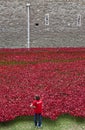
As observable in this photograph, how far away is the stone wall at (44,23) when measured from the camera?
48.9 metres

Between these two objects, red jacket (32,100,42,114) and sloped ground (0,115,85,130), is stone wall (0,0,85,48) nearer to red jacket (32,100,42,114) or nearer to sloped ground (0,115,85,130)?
sloped ground (0,115,85,130)

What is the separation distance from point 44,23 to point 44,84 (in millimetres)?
27471

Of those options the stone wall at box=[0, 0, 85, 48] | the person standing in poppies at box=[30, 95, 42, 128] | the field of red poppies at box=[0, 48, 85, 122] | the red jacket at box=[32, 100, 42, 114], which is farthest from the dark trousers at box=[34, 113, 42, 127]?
the stone wall at box=[0, 0, 85, 48]

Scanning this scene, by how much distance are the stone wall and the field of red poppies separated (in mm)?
13893

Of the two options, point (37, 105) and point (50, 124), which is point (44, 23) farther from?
point (37, 105)

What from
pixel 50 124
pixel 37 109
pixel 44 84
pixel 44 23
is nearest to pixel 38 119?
pixel 37 109

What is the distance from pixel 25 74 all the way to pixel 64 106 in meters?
8.43

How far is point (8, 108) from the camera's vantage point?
696 inches

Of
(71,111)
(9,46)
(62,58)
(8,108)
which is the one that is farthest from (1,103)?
(9,46)

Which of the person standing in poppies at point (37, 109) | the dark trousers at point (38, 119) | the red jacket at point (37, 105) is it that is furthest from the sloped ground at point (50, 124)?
the red jacket at point (37, 105)

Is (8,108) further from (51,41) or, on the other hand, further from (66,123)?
(51,41)

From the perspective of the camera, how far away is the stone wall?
1925 inches

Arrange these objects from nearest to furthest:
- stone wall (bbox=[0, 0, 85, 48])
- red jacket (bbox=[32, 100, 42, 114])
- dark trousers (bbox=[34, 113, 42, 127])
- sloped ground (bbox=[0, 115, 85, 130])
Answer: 1. red jacket (bbox=[32, 100, 42, 114])
2. dark trousers (bbox=[34, 113, 42, 127])
3. sloped ground (bbox=[0, 115, 85, 130])
4. stone wall (bbox=[0, 0, 85, 48])

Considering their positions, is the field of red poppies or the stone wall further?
the stone wall
